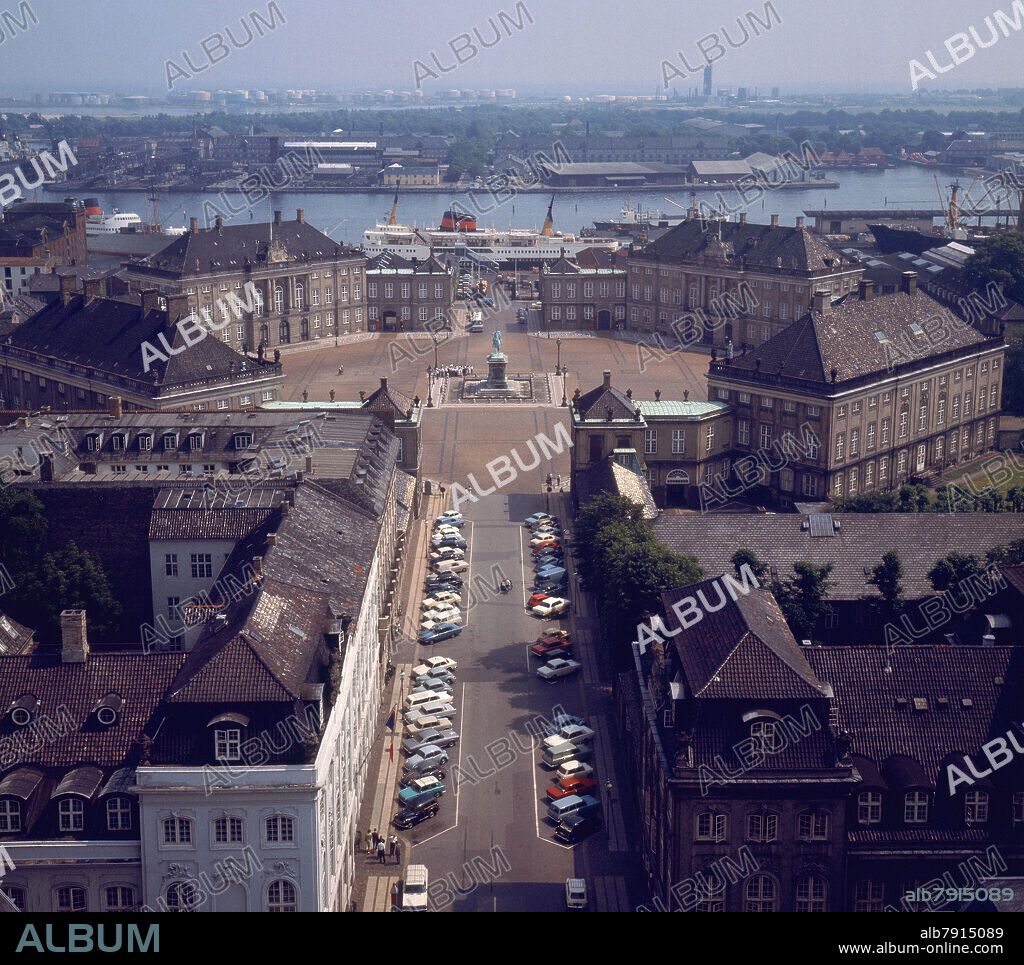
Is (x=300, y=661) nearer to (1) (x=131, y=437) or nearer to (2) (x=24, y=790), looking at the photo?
(2) (x=24, y=790)

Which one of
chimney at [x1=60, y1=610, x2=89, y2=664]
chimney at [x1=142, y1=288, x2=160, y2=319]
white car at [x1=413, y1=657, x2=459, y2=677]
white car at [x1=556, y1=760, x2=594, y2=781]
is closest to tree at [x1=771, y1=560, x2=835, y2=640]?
white car at [x1=556, y1=760, x2=594, y2=781]

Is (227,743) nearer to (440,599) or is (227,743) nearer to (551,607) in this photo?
(440,599)

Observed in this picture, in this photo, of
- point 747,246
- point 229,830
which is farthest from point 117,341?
point 747,246

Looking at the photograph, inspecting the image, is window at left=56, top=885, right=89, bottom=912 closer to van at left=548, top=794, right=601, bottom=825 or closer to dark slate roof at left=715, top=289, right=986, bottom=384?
van at left=548, top=794, right=601, bottom=825

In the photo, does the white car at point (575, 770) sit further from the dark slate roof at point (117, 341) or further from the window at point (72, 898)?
the dark slate roof at point (117, 341)

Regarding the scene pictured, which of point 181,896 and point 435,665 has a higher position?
point 181,896

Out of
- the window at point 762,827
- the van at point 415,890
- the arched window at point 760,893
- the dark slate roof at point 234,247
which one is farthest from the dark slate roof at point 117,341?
the arched window at point 760,893
